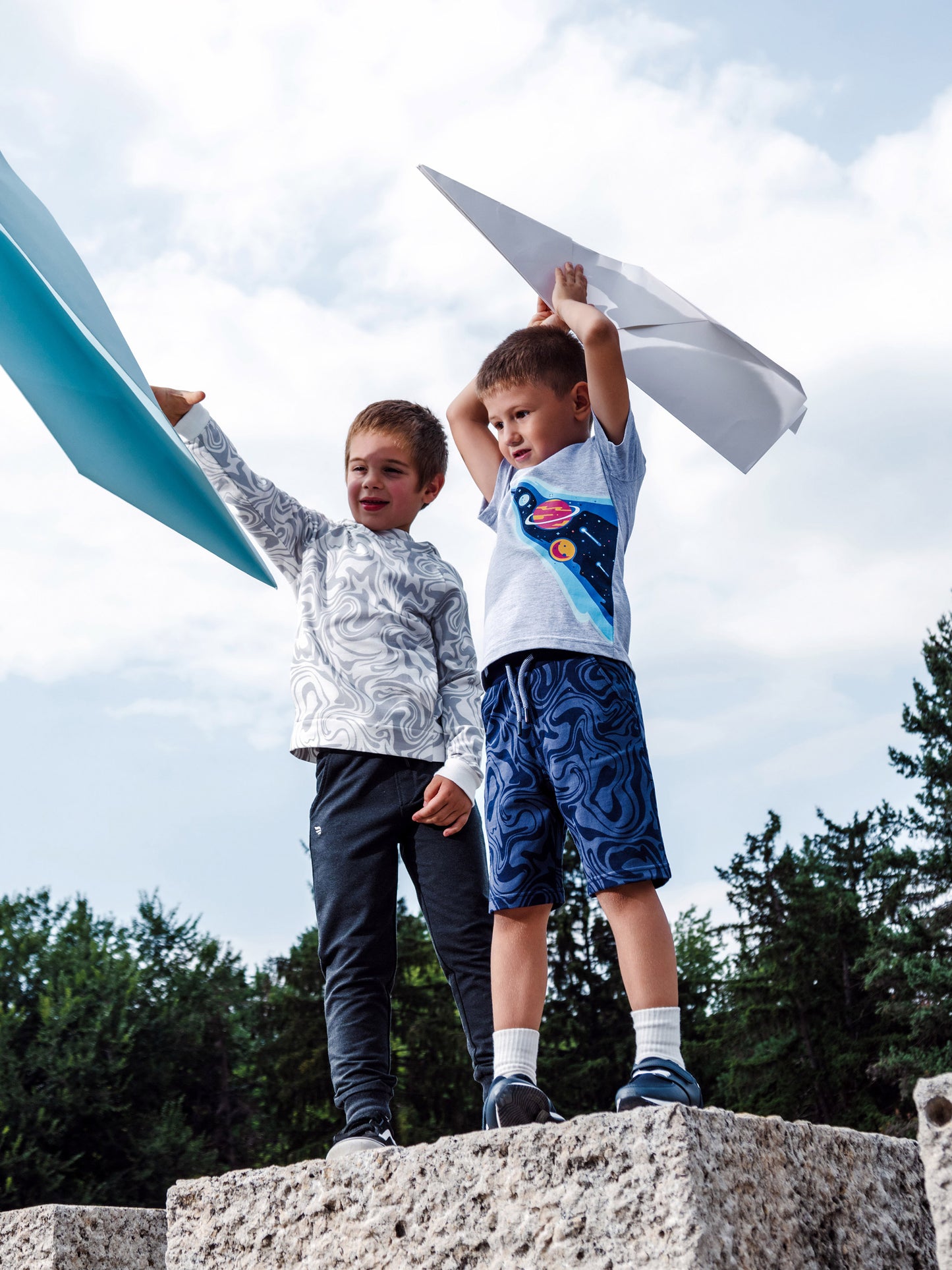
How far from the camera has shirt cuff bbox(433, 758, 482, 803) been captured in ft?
10.2

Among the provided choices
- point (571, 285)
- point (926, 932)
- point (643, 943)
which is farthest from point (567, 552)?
point (926, 932)

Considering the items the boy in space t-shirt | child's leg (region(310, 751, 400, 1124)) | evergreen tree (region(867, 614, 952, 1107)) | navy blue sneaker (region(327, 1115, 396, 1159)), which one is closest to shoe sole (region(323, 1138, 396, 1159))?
navy blue sneaker (region(327, 1115, 396, 1159))

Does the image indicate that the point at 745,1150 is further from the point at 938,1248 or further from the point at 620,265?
the point at 620,265

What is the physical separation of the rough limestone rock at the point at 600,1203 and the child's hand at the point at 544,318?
2.09 m

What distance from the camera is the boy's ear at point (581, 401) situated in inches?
119

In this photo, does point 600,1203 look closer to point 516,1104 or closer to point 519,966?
point 516,1104

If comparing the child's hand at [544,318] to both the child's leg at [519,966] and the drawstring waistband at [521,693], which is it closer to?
the drawstring waistband at [521,693]

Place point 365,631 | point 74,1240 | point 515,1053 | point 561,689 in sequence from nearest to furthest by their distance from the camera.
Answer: point 515,1053 → point 561,689 → point 74,1240 → point 365,631

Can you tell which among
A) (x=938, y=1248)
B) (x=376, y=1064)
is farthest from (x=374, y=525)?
(x=938, y=1248)

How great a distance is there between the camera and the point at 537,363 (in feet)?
9.80

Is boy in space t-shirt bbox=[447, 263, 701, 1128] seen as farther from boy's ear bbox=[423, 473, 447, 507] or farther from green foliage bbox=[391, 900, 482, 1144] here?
green foliage bbox=[391, 900, 482, 1144]

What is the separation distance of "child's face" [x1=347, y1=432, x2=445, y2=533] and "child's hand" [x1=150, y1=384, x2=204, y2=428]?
516mm

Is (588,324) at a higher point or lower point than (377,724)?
higher

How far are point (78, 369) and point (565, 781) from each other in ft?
5.25
